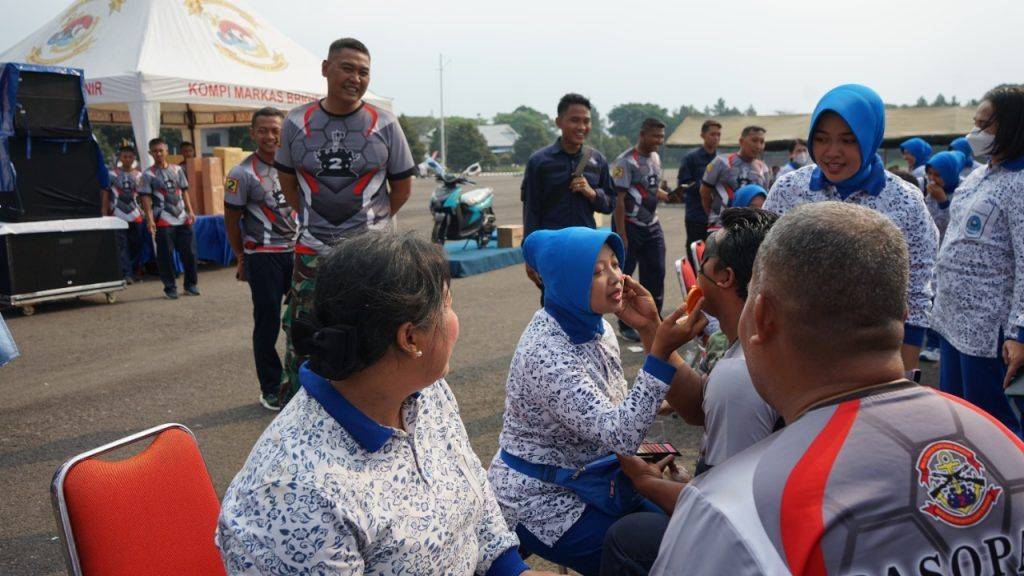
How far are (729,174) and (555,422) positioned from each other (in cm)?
574

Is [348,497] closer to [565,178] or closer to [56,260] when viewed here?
[565,178]

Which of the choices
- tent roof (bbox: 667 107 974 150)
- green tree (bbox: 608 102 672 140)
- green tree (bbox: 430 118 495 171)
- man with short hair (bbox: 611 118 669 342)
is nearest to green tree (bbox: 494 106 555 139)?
green tree (bbox: 608 102 672 140)

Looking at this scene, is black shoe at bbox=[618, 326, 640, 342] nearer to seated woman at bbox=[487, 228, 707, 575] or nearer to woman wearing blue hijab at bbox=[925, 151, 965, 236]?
woman wearing blue hijab at bbox=[925, 151, 965, 236]

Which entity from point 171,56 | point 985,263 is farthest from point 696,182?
point 171,56

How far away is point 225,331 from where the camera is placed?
7703 millimetres

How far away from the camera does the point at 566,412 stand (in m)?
2.33

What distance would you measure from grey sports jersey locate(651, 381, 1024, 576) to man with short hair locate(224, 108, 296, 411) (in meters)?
4.50

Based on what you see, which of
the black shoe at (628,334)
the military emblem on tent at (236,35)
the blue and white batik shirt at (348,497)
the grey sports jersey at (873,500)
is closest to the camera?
the grey sports jersey at (873,500)

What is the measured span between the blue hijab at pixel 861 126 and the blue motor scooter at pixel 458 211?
880cm

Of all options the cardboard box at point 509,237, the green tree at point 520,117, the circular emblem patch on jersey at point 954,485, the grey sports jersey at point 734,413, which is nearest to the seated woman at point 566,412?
the grey sports jersey at point 734,413

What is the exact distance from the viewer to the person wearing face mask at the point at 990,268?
303 centimetres

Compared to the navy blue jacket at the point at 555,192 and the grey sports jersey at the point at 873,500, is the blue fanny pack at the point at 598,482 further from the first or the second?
the navy blue jacket at the point at 555,192

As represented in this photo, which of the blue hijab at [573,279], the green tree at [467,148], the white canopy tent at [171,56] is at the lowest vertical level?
the green tree at [467,148]

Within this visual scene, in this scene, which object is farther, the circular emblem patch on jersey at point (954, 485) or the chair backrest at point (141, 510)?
the chair backrest at point (141, 510)
